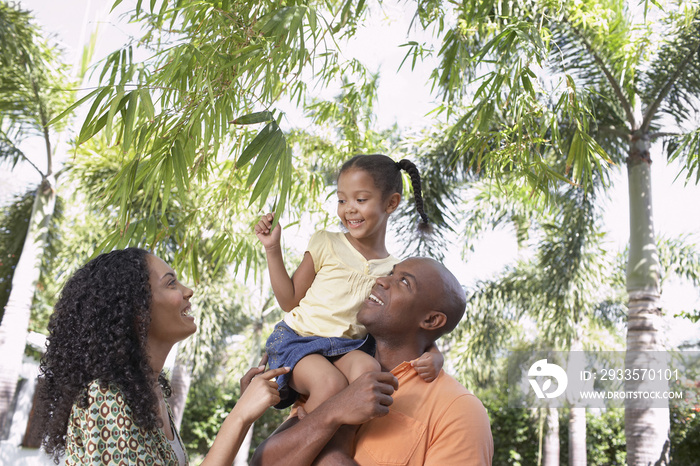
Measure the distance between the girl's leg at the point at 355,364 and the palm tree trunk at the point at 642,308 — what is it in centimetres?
542

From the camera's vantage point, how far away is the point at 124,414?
1786 millimetres

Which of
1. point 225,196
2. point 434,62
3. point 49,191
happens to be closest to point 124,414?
point 225,196

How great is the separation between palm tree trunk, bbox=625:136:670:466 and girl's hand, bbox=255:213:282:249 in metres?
5.46

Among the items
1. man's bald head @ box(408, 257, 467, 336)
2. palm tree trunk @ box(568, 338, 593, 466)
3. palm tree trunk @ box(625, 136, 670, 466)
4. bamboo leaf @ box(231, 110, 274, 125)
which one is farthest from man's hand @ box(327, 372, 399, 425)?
palm tree trunk @ box(568, 338, 593, 466)

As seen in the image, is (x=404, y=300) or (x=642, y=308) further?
(x=642, y=308)

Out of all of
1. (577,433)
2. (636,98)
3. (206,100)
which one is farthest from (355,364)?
(577,433)

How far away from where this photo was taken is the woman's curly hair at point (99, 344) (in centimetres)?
184

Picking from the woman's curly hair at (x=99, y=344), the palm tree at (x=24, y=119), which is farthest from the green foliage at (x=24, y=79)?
the woman's curly hair at (x=99, y=344)

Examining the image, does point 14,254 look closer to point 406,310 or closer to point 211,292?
point 211,292

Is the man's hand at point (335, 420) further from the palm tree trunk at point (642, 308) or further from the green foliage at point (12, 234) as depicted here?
the green foliage at point (12, 234)

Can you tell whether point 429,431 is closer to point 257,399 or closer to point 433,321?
point 433,321

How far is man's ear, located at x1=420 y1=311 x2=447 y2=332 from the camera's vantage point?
6.61 ft

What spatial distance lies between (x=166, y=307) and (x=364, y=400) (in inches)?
27.7

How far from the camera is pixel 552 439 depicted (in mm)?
11742
